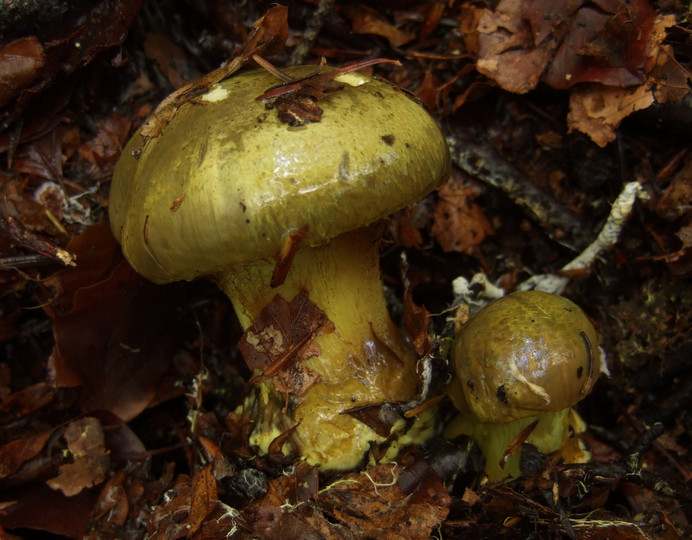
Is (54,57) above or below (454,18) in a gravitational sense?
above

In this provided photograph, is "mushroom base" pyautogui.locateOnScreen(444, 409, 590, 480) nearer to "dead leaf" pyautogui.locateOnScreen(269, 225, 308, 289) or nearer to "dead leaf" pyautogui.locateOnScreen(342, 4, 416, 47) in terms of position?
"dead leaf" pyautogui.locateOnScreen(269, 225, 308, 289)

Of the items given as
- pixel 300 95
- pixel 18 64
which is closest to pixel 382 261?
pixel 300 95

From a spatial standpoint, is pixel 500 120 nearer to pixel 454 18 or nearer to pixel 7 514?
pixel 454 18

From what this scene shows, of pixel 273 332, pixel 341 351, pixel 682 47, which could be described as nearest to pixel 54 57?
pixel 273 332

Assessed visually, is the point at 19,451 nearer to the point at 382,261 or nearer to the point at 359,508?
the point at 359,508

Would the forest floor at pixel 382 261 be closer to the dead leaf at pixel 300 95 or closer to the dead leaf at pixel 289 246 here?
the dead leaf at pixel 300 95

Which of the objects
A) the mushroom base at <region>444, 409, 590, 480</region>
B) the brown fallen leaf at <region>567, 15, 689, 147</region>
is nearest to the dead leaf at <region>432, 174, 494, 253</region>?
the brown fallen leaf at <region>567, 15, 689, 147</region>
